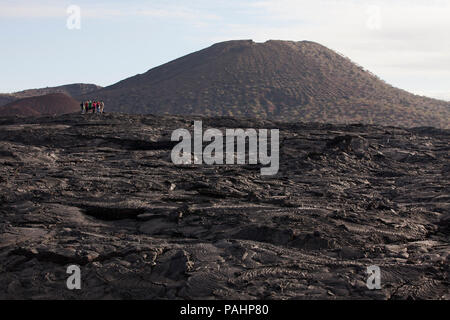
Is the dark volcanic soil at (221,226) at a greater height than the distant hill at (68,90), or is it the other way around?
the distant hill at (68,90)

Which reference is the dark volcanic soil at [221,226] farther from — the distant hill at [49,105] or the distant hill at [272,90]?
the distant hill at [49,105]

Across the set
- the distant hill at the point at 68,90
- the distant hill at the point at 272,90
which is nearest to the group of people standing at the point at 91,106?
the distant hill at the point at 272,90

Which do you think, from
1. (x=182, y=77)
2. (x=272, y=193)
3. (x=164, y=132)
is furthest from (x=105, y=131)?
(x=182, y=77)

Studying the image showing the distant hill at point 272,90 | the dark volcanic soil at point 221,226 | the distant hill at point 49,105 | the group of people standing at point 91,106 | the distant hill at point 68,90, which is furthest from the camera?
the distant hill at point 68,90
